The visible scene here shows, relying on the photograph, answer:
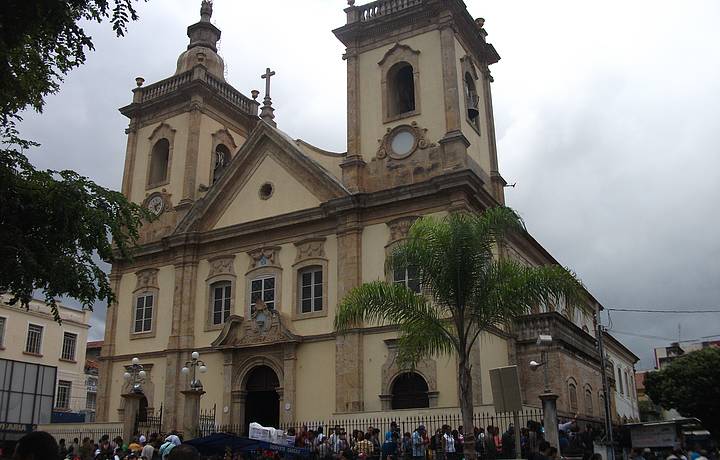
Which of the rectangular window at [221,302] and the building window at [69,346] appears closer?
the rectangular window at [221,302]

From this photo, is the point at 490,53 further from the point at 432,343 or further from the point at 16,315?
the point at 16,315

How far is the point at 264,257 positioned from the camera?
2712 cm

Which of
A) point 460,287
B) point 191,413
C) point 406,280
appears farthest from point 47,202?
point 406,280

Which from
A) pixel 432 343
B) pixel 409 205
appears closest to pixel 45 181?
pixel 432 343

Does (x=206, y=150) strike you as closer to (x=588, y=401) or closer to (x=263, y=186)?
(x=263, y=186)

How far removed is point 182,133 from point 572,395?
1900 cm

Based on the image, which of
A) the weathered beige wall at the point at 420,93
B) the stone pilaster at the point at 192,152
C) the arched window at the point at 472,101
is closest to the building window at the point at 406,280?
the weathered beige wall at the point at 420,93

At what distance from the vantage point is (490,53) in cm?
2966

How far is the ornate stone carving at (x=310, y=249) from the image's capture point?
25953 millimetres

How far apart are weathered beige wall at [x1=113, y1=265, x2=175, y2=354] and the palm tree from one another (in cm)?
1398

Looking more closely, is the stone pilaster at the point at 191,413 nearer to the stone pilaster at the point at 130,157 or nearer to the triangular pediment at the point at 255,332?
the triangular pediment at the point at 255,332

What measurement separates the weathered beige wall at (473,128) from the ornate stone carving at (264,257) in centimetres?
797

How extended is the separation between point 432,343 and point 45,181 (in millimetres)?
8541

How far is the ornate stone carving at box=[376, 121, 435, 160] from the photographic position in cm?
2547
